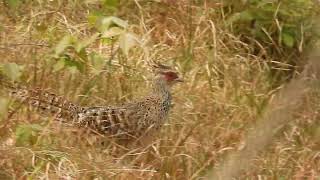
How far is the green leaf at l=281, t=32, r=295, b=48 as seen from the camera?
4.55m

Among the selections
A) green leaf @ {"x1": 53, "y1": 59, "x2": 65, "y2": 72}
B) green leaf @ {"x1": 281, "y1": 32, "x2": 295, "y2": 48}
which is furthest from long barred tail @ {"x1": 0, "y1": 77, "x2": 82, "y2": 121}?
green leaf @ {"x1": 281, "y1": 32, "x2": 295, "y2": 48}

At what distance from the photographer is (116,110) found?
357 centimetres

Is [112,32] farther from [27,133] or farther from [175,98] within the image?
[175,98]

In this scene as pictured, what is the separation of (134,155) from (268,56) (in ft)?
5.05

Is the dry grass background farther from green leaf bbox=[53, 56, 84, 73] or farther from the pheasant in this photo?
green leaf bbox=[53, 56, 84, 73]

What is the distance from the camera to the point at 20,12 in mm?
4762

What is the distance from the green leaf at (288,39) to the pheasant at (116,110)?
1.05 metres

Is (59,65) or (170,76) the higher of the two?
(59,65)

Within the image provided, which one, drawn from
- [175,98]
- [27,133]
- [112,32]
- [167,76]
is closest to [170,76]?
[167,76]

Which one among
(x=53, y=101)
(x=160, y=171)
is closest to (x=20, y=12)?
(x=53, y=101)

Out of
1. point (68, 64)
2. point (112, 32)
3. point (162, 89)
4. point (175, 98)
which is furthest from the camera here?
point (175, 98)

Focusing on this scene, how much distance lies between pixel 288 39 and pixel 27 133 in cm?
193

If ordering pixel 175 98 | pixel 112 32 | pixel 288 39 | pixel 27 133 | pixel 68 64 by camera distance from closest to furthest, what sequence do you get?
pixel 112 32 < pixel 27 133 < pixel 68 64 < pixel 175 98 < pixel 288 39

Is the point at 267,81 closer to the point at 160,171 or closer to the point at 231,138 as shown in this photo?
the point at 231,138
